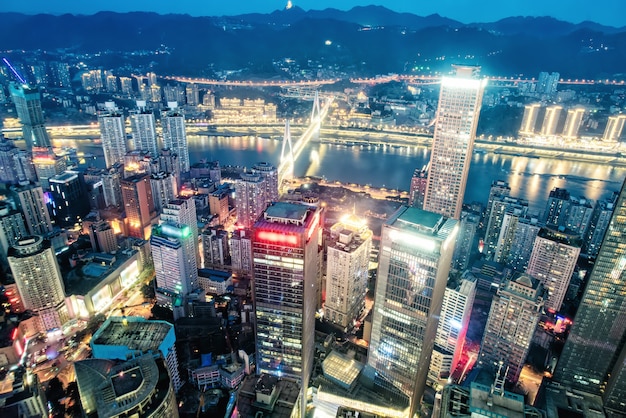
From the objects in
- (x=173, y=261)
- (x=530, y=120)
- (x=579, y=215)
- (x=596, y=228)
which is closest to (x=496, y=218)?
(x=579, y=215)

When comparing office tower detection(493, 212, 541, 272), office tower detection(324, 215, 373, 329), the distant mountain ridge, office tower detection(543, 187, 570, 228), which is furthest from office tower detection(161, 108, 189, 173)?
the distant mountain ridge

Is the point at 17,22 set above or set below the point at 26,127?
above

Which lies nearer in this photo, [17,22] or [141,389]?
[141,389]

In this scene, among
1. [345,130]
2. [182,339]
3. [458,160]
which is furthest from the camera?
[345,130]

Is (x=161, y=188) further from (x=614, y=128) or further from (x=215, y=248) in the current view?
(x=614, y=128)

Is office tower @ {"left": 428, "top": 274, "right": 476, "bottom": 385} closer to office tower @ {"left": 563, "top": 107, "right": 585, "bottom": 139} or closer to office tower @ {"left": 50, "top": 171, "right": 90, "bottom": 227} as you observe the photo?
office tower @ {"left": 50, "top": 171, "right": 90, "bottom": 227}

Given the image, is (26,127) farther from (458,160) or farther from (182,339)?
(458,160)

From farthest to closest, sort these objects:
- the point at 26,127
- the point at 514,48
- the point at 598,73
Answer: the point at 514,48 < the point at 598,73 < the point at 26,127

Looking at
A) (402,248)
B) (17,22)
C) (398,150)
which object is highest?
(17,22)

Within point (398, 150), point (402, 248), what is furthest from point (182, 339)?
point (398, 150)
